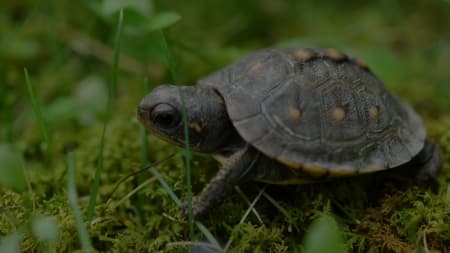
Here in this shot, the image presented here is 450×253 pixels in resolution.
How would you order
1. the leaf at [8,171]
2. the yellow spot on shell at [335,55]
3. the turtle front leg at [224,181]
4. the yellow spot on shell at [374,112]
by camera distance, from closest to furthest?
the leaf at [8,171], the turtle front leg at [224,181], the yellow spot on shell at [374,112], the yellow spot on shell at [335,55]

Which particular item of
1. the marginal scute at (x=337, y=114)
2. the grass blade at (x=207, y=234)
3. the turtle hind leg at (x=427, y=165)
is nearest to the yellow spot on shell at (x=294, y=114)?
the marginal scute at (x=337, y=114)

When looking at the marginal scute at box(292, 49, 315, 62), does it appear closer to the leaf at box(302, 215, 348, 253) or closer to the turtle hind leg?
the turtle hind leg

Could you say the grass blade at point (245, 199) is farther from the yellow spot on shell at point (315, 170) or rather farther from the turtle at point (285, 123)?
the yellow spot on shell at point (315, 170)

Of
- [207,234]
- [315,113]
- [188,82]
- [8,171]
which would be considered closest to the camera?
[8,171]

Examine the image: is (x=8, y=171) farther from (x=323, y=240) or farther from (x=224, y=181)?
(x=323, y=240)

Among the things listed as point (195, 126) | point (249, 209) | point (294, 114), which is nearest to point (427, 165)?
point (294, 114)

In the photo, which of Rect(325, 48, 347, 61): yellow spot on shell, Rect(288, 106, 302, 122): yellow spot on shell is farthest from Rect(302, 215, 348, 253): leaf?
Rect(325, 48, 347, 61): yellow spot on shell

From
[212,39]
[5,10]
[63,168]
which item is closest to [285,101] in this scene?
[63,168]

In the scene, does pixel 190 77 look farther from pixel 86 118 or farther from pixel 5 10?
pixel 5 10
